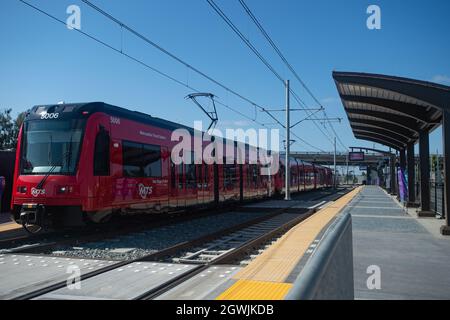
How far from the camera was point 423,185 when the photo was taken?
15.6 m

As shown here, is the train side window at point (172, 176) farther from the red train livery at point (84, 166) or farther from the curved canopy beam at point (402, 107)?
the curved canopy beam at point (402, 107)

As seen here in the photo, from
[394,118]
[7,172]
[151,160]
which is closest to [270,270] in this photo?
[151,160]

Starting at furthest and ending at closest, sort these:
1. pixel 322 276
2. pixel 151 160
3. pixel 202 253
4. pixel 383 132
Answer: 1. pixel 383 132
2. pixel 151 160
3. pixel 202 253
4. pixel 322 276

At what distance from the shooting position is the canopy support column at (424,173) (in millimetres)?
15422

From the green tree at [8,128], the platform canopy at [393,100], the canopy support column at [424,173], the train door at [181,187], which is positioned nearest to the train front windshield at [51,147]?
the train door at [181,187]

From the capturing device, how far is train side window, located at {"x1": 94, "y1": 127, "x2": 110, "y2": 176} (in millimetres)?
→ 10531

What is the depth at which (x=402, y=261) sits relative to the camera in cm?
760

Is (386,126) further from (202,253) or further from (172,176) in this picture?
(202,253)

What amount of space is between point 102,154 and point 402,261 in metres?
6.96

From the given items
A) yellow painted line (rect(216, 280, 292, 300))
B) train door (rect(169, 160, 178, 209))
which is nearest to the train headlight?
train door (rect(169, 160, 178, 209))

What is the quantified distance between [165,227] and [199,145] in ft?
14.8
